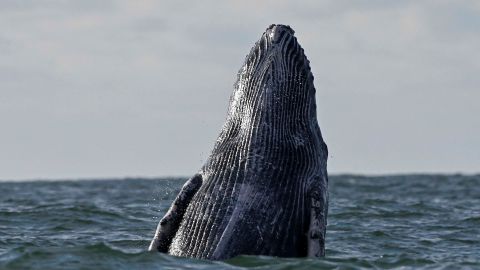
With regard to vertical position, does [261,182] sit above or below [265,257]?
above

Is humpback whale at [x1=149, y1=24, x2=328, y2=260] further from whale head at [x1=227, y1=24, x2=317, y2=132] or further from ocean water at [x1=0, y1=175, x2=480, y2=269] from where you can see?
ocean water at [x1=0, y1=175, x2=480, y2=269]

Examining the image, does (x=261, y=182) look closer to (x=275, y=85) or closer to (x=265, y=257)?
(x=265, y=257)

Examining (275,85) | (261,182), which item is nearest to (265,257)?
(261,182)

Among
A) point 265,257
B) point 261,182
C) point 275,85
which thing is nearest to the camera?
point 265,257

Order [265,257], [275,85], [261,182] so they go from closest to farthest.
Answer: [265,257] → [261,182] → [275,85]

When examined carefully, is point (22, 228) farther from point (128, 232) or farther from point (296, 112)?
point (296, 112)

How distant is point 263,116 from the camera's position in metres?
14.6

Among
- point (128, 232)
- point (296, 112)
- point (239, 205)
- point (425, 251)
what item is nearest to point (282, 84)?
point (296, 112)

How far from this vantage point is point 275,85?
1491 centimetres

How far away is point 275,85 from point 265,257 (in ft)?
8.45

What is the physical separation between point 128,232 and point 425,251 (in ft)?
18.8

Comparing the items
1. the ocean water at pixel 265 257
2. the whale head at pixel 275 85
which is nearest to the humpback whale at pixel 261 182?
the whale head at pixel 275 85

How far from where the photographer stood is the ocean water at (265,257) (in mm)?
13539

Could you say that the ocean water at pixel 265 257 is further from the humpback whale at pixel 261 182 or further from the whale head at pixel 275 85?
the whale head at pixel 275 85
